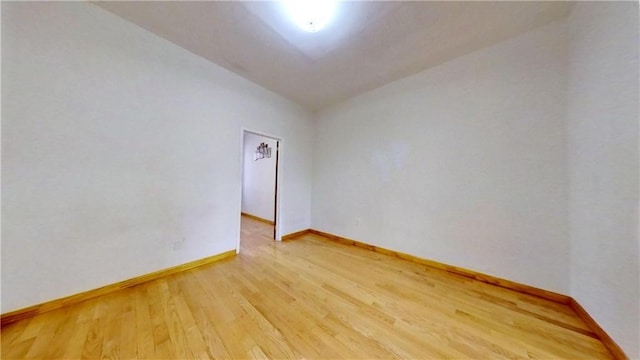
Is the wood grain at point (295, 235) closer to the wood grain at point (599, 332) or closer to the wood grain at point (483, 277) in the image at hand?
the wood grain at point (483, 277)

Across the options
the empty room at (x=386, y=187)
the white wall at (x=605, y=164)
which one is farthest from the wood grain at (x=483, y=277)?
the white wall at (x=605, y=164)

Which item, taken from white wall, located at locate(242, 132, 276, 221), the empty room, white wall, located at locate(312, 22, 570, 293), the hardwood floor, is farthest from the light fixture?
white wall, located at locate(242, 132, 276, 221)

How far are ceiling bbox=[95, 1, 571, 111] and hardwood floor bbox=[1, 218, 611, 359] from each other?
267 centimetres

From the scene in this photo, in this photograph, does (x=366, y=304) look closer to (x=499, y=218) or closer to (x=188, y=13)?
(x=499, y=218)

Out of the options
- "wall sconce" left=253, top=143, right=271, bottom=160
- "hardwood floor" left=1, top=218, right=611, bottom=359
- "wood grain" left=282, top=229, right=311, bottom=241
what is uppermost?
Answer: "wall sconce" left=253, top=143, right=271, bottom=160

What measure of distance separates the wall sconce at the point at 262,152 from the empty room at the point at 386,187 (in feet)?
5.56

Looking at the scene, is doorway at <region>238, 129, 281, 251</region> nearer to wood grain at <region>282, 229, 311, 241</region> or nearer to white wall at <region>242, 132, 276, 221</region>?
white wall at <region>242, 132, 276, 221</region>

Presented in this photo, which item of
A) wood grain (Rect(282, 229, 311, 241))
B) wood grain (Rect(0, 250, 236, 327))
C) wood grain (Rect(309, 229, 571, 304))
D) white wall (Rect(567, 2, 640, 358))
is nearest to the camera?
white wall (Rect(567, 2, 640, 358))

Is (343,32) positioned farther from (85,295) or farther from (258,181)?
(258,181)

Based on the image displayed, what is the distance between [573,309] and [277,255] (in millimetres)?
3079

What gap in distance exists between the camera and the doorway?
4539 mm

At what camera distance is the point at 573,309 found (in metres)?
1.65

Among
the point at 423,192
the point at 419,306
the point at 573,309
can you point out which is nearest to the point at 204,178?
the point at 419,306

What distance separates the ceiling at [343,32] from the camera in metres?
1.68
